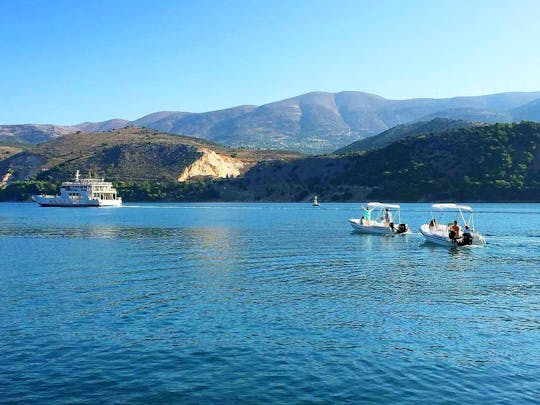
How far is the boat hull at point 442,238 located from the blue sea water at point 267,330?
1114 cm

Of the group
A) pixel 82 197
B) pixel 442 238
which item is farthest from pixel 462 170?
pixel 82 197

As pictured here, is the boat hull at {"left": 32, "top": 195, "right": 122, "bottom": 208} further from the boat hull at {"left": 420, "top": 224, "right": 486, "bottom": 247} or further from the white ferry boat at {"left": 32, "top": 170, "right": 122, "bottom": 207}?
the boat hull at {"left": 420, "top": 224, "right": 486, "bottom": 247}

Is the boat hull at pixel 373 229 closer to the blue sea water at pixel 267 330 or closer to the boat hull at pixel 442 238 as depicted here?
the boat hull at pixel 442 238

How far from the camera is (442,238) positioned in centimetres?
5819

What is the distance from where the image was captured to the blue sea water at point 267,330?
16.2 metres

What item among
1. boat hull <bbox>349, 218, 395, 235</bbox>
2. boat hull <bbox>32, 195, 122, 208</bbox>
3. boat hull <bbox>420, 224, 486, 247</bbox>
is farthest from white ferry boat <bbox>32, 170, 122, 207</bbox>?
boat hull <bbox>420, 224, 486, 247</bbox>

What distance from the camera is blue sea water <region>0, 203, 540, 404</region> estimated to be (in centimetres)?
1623

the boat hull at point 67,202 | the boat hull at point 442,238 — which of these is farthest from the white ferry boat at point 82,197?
the boat hull at point 442,238

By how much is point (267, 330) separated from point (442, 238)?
40432 mm

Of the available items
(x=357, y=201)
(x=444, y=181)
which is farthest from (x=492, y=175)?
(x=357, y=201)

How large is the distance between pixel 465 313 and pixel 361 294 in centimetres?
630

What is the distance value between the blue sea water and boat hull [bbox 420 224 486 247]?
11.1 m

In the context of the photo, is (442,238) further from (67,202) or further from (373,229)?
(67,202)

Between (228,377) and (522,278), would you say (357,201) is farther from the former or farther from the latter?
(228,377)
